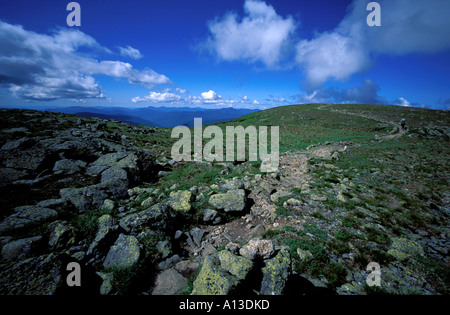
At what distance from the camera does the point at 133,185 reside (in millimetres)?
11578

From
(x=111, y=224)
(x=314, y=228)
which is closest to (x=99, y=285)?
(x=111, y=224)

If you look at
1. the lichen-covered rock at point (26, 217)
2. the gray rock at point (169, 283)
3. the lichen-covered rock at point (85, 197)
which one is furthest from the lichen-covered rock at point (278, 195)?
the lichen-covered rock at point (26, 217)

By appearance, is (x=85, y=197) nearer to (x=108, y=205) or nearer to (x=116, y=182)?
(x=108, y=205)

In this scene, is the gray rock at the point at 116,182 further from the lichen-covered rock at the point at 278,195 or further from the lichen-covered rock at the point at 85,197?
the lichen-covered rock at the point at 278,195

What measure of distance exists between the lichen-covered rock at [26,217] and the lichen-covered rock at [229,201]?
7.16 meters

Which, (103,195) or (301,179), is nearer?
(103,195)

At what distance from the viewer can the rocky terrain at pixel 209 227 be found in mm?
4695

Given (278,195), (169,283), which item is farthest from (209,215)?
(278,195)

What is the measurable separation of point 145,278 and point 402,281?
27.4 feet

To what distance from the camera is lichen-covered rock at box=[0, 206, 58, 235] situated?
6070 mm

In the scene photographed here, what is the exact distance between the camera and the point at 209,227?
821cm

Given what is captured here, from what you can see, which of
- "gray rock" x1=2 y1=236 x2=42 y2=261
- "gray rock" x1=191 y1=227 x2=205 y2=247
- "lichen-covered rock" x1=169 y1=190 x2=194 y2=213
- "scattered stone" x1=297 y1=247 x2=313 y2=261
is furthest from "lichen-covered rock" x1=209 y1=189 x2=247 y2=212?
"gray rock" x1=2 y1=236 x2=42 y2=261
